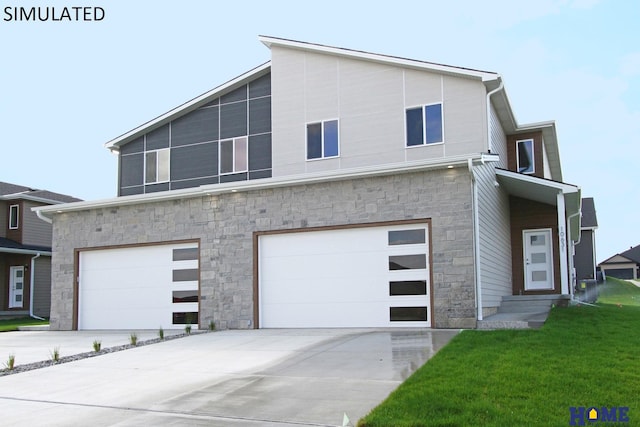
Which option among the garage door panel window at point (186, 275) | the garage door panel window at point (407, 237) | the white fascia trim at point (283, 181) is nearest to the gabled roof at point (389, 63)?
the white fascia trim at point (283, 181)

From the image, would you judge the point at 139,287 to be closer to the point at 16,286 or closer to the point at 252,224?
the point at 252,224

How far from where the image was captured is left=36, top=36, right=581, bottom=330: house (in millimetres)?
12938

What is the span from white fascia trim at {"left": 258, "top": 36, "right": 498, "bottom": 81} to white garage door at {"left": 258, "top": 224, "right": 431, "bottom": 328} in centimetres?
528

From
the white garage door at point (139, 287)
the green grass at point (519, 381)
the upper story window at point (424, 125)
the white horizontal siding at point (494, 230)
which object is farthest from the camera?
the upper story window at point (424, 125)

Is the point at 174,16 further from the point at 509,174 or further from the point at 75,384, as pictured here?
the point at 75,384

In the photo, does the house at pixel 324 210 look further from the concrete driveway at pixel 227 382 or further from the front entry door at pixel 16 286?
the front entry door at pixel 16 286

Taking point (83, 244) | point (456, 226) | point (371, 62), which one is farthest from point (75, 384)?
point (371, 62)

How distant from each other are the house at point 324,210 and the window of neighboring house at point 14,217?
9.33 meters

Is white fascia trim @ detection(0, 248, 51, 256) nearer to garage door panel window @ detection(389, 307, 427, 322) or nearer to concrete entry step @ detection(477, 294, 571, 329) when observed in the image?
garage door panel window @ detection(389, 307, 427, 322)

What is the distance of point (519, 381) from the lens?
21.7ft

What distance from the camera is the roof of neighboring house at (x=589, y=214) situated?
32781 millimetres

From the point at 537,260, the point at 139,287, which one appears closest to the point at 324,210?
the point at 139,287

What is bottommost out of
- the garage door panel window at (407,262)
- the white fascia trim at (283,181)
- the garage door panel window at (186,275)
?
the garage door panel window at (186,275)

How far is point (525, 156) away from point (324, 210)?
902 centimetres
